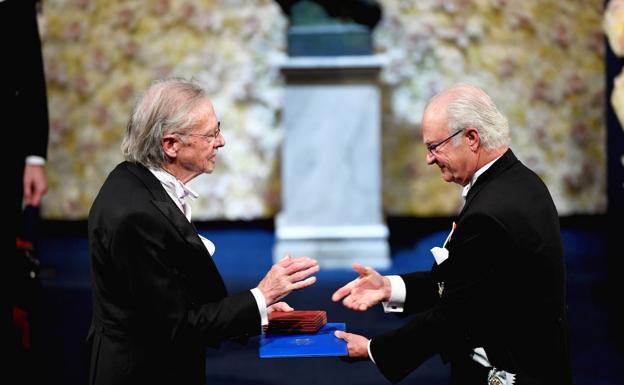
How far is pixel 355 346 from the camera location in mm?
2238

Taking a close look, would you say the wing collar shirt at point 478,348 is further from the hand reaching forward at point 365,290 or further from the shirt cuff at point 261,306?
the shirt cuff at point 261,306

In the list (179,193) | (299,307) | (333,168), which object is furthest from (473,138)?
(333,168)

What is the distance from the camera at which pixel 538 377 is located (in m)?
2.10

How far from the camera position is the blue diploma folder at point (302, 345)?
207cm

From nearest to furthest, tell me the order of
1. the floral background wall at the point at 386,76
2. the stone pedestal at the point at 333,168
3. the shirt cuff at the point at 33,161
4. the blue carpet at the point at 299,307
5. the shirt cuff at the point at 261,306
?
the shirt cuff at the point at 261,306
the shirt cuff at the point at 33,161
the blue carpet at the point at 299,307
the stone pedestal at the point at 333,168
the floral background wall at the point at 386,76

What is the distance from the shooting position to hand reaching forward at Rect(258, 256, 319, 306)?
7.09 ft

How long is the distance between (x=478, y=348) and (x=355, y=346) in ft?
1.01

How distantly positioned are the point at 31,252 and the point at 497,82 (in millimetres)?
3925

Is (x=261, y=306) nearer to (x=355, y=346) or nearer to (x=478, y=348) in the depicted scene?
(x=355, y=346)

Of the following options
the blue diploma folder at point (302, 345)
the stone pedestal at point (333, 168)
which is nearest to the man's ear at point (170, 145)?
the blue diploma folder at point (302, 345)

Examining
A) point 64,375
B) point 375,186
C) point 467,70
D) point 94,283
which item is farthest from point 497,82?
point 94,283

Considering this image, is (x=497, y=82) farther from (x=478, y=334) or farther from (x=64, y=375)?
(x=478, y=334)

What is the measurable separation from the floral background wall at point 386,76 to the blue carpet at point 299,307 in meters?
0.41

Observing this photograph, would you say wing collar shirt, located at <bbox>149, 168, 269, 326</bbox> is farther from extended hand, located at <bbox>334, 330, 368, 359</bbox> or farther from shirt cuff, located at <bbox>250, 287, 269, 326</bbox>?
extended hand, located at <bbox>334, 330, 368, 359</bbox>
